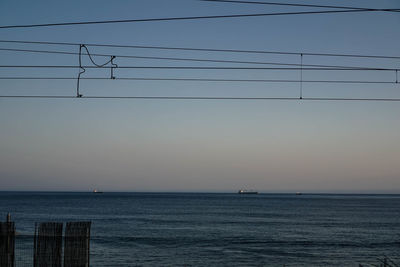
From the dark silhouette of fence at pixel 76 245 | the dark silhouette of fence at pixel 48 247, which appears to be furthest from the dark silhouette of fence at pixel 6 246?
the dark silhouette of fence at pixel 76 245

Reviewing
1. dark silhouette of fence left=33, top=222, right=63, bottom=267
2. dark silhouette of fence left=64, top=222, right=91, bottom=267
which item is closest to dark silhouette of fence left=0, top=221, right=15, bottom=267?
dark silhouette of fence left=33, top=222, right=63, bottom=267

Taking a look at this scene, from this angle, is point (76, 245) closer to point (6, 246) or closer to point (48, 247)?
point (48, 247)

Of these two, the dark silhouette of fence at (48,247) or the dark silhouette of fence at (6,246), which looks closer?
the dark silhouette of fence at (48,247)

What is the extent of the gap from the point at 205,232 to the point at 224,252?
58.4 ft

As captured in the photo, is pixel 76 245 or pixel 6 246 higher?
pixel 76 245

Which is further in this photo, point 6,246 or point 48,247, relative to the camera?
point 6,246

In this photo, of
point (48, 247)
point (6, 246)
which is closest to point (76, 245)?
point (48, 247)

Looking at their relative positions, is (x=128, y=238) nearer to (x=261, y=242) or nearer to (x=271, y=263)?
(x=261, y=242)

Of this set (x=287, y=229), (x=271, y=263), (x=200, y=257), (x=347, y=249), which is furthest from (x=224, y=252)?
(x=287, y=229)

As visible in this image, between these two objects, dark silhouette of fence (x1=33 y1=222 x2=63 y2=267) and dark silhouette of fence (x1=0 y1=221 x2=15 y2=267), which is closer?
dark silhouette of fence (x1=33 y1=222 x2=63 y2=267)

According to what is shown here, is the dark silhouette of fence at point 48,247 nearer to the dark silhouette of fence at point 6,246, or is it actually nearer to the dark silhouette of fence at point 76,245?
the dark silhouette of fence at point 76,245

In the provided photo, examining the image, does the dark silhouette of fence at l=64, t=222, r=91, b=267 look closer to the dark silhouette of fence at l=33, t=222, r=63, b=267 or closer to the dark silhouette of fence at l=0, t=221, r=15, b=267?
the dark silhouette of fence at l=33, t=222, r=63, b=267

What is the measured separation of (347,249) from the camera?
4750 centimetres

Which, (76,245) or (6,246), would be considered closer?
(76,245)
